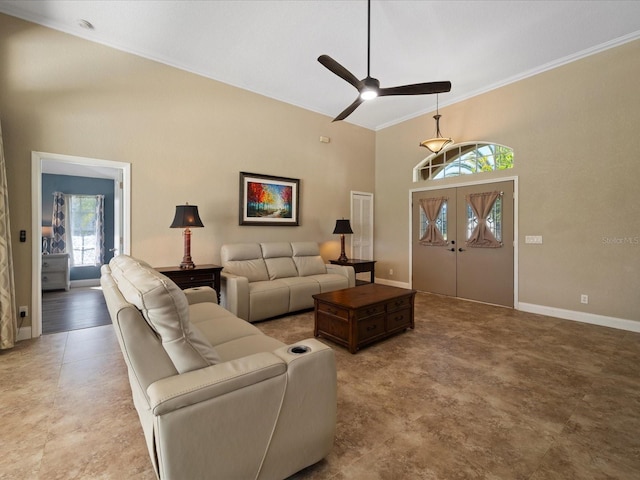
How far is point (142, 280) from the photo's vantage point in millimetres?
1287

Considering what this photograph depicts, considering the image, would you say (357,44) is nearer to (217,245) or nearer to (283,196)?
(283,196)

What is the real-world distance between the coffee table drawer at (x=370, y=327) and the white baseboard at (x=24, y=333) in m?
3.57

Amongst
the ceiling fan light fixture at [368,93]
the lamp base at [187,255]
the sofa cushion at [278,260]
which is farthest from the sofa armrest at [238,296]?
the ceiling fan light fixture at [368,93]

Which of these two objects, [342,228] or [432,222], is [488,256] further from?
[342,228]

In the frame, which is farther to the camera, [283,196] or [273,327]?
[283,196]

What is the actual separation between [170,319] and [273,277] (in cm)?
332

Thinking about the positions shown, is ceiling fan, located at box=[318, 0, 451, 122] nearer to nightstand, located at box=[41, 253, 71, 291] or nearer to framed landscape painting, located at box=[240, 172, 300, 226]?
framed landscape painting, located at box=[240, 172, 300, 226]

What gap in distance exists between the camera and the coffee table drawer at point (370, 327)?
9.75 feet

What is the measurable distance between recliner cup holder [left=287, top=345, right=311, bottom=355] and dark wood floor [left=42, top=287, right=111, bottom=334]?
11.6 feet

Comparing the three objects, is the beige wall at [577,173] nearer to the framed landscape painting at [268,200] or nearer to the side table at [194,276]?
the framed landscape painting at [268,200]

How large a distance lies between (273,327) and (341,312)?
1.11 metres

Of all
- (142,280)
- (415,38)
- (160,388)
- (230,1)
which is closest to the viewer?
(160,388)

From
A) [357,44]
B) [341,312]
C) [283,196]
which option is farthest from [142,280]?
[283,196]

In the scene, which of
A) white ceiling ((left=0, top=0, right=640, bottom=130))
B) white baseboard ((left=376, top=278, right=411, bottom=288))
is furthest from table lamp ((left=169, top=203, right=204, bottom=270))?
white baseboard ((left=376, top=278, right=411, bottom=288))
